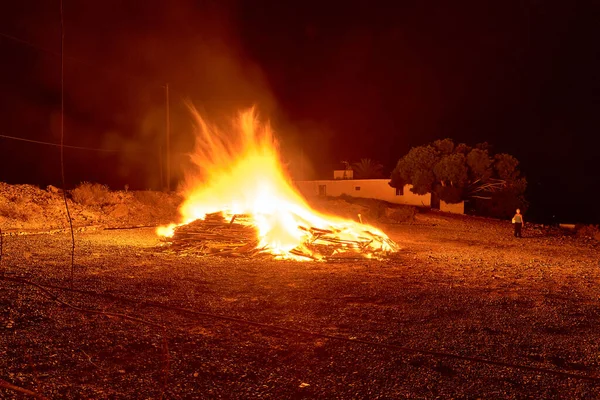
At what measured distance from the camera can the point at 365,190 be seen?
4050cm

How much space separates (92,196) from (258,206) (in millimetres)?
10257

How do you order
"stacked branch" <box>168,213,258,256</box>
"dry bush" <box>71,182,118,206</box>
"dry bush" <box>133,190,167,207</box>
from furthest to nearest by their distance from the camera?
"dry bush" <box>133,190,167,207</box>
"dry bush" <box>71,182,118,206</box>
"stacked branch" <box>168,213,258,256</box>

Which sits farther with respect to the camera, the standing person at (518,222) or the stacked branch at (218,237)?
the standing person at (518,222)

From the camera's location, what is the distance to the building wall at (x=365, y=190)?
122 feet

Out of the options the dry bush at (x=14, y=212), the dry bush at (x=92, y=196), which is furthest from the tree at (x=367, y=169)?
the dry bush at (x=14, y=212)

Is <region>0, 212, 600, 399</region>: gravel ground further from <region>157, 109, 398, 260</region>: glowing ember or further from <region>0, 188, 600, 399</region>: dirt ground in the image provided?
<region>157, 109, 398, 260</region>: glowing ember

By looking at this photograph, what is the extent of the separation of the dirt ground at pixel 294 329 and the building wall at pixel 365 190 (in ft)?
82.2

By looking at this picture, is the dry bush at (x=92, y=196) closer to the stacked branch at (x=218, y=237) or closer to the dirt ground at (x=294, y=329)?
the stacked branch at (x=218, y=237)

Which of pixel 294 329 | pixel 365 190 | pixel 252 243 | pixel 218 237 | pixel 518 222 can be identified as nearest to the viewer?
pixel 294 329

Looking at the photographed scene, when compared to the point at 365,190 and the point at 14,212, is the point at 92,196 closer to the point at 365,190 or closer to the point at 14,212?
the point at 14,212

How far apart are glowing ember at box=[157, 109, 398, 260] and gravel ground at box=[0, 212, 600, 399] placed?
1.62 metres

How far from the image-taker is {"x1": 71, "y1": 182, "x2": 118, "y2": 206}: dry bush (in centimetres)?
2222

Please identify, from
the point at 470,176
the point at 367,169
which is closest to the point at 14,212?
the point at 470,176

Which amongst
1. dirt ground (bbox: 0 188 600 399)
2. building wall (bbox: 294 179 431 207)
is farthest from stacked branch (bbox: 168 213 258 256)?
building wall (bbox: 294 179 431 207)
